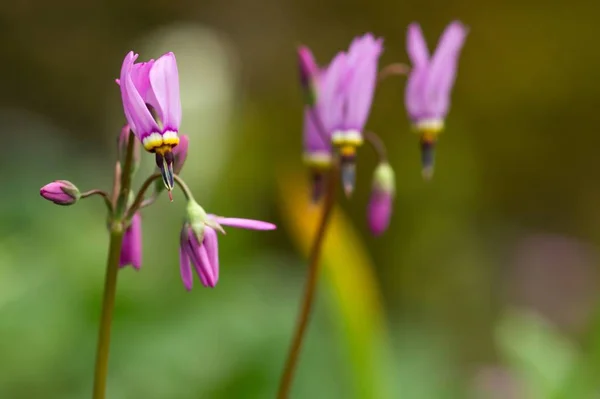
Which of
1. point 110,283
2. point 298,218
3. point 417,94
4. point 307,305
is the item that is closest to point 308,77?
point 417,94

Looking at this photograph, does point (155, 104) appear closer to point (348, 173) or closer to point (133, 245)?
point (133, 245)

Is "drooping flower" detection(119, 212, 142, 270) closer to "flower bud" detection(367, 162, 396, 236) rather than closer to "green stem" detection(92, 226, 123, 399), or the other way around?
"green stem" detection(92, 226, 123, 399)

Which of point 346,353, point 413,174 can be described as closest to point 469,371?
point 413,174

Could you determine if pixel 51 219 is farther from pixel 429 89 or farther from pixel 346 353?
pixel 429 89

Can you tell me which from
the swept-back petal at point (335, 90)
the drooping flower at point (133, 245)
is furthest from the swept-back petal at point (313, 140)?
the drooping flower at point (133, 245)

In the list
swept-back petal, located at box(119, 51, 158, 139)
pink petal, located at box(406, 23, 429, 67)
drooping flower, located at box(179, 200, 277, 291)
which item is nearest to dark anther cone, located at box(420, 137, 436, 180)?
pink petal, located at box(406, 23, 429, 67)
